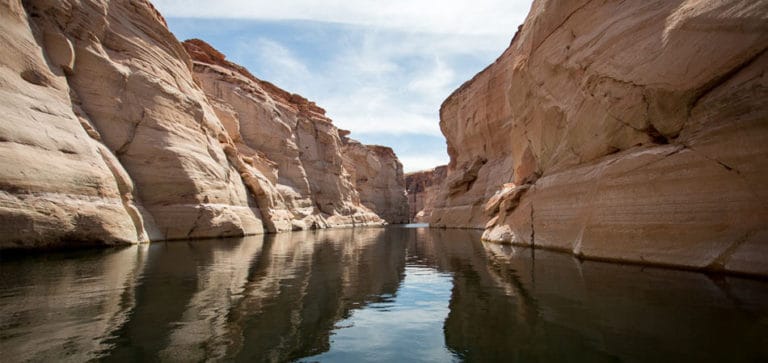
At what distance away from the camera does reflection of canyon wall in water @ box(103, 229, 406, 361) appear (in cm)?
398

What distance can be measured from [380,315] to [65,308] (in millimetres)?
4452

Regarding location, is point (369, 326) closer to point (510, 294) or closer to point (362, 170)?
point (510, 294)

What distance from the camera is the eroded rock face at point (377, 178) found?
70.3 meters

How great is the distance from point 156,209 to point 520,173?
17.4m

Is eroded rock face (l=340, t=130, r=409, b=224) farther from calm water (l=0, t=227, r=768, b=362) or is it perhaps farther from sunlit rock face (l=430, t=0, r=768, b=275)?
calm water (l=0, t=227, r=768, b=362)

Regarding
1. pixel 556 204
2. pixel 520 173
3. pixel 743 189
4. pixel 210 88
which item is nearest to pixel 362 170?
pixel 210 88

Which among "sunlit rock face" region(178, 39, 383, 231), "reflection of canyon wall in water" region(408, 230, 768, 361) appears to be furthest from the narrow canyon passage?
"sunlit rock face" region(178, 39, 383, 231)

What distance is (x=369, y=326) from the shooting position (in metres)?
4.89

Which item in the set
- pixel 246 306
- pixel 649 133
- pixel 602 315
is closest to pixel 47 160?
pixel 246 306

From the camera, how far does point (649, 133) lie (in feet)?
31.7

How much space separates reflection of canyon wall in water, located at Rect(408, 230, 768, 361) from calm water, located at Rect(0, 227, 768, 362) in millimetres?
18

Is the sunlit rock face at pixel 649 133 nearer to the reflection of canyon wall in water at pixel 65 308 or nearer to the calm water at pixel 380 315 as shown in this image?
the calm water at pixel 380 315

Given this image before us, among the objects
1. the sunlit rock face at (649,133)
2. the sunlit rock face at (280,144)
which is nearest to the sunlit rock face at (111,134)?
the sunlit rock face at (280,144)

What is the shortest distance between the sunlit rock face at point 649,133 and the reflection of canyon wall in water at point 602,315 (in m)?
1.08
